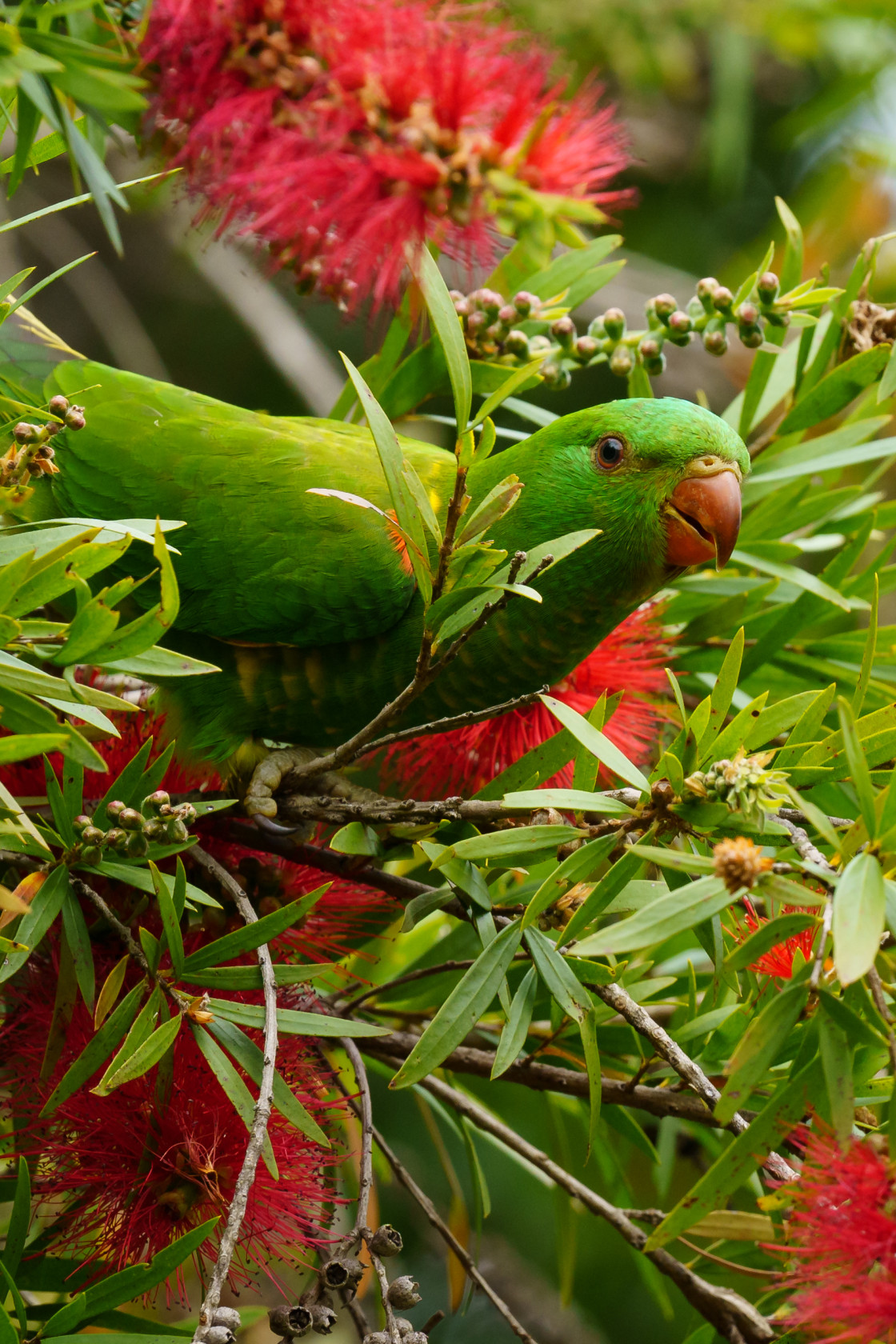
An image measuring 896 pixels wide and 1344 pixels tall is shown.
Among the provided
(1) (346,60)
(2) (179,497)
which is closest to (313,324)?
(1) (346,60)

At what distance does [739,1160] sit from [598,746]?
26 centimetres

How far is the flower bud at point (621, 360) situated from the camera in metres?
1.23

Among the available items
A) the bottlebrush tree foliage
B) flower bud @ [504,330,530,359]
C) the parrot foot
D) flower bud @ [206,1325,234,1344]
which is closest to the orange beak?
the bottlebrush tree foliage

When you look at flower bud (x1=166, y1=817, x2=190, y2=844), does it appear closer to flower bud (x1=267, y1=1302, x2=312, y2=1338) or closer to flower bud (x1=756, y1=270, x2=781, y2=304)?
flower bud (x1=267, y1=1302, x2=312, y2=1338)

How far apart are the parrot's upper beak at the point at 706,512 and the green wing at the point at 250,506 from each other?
0.96 ft

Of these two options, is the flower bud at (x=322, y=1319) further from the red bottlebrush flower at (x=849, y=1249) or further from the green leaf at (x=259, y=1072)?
the red bottlebrush flower at (x=849, y=1249)

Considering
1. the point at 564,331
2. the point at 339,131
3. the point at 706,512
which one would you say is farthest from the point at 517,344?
the point at 339,131

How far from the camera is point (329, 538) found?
4.14ft

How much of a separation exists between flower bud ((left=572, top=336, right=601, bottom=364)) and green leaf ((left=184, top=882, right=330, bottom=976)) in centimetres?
74

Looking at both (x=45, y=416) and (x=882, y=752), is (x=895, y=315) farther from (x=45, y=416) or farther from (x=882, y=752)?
(x=45, y=416)

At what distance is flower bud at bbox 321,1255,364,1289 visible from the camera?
0.72 m

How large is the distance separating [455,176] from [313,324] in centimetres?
239

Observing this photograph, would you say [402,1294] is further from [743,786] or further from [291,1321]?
[743,786]

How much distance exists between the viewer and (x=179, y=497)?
1.29 m
